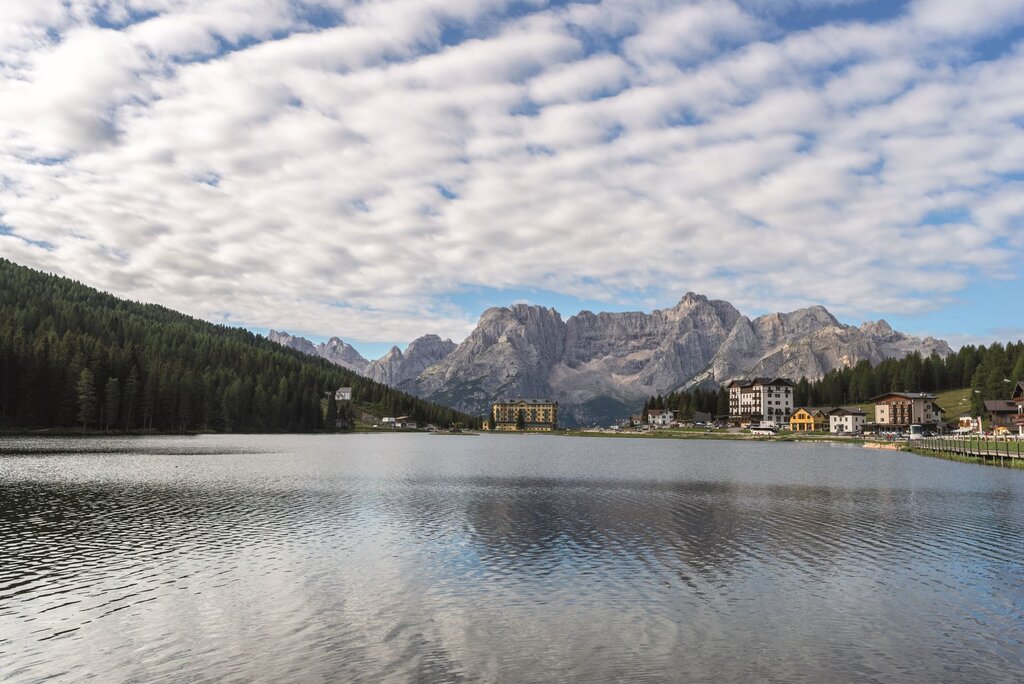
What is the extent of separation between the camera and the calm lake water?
22.3m

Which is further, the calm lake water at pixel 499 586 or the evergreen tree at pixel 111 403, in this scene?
the evergreen tree at pixel 111 403

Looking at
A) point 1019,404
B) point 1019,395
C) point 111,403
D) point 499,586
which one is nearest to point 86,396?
point 111,403

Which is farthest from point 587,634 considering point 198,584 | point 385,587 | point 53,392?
point 53,392

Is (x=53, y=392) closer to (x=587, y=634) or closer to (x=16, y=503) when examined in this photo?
(x=16, y=503)

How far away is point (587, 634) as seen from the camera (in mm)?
25281

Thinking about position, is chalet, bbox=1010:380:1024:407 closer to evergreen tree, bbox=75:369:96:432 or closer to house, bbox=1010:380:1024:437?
house, bbox=1010:380:1024:437

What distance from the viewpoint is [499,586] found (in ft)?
106

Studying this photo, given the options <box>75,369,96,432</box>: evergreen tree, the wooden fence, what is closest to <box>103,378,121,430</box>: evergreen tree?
<box>75,369,96,432</box>: evergreen tree

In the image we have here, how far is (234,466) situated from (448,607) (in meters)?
78.4

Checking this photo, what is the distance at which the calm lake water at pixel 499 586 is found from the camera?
22344 mm

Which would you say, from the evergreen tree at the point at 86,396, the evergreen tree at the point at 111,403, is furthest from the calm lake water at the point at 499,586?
the evergreen tree at the point at 111,403

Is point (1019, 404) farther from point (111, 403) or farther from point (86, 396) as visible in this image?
point (86, 396)

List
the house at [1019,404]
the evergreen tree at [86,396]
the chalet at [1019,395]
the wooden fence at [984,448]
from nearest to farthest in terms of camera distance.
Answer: the wooden fence at [984,448] → the evergreen tree at [86,396] → the house at [1019,404] → the chalet at [1019,395]

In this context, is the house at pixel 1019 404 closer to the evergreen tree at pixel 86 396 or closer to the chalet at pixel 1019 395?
the chalet at pixel 1019 395
